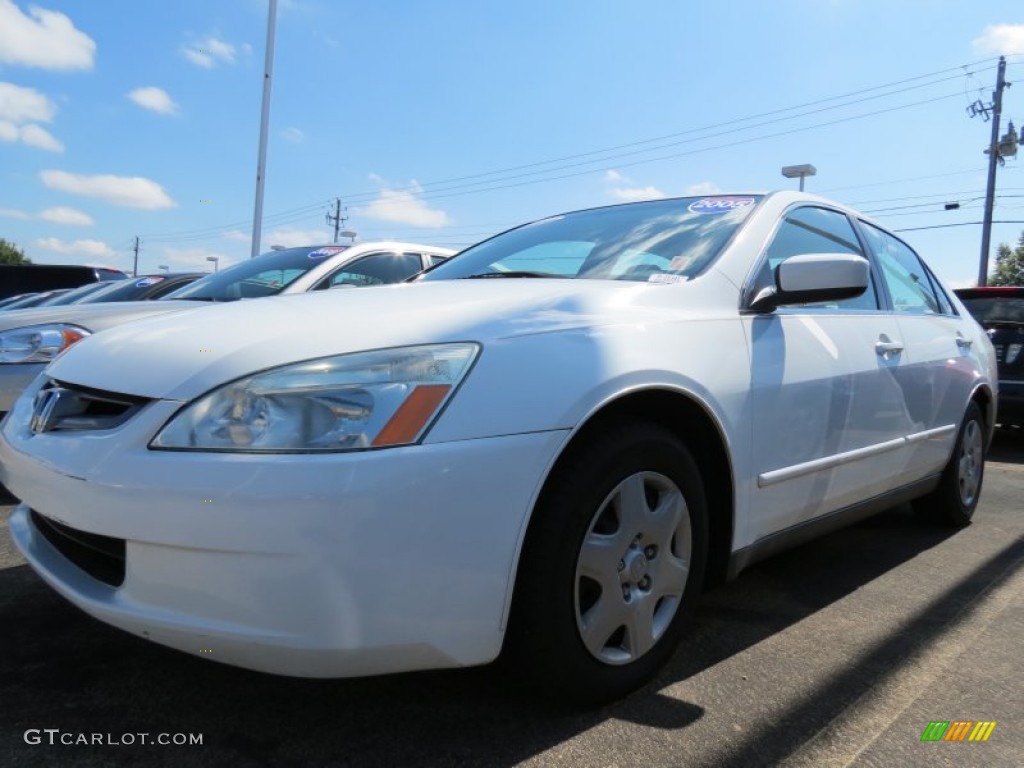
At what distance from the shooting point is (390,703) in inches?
78.9

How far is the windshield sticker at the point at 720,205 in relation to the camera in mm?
2875

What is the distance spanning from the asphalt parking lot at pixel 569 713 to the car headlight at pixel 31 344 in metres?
1.63

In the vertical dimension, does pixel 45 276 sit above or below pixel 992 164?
below

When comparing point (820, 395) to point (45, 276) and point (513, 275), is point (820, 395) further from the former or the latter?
point (45, 276)

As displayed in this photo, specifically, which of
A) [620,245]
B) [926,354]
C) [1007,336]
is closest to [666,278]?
[620,245]

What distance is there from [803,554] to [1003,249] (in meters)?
60.5

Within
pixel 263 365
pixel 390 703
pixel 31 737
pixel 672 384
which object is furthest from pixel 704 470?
pixel 31 737

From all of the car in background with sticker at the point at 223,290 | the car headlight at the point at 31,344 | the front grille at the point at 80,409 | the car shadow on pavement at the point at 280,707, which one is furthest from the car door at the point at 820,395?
the car headlight at the point at 31,344

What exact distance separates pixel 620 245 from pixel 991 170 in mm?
29335

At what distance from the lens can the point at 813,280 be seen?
2.42m

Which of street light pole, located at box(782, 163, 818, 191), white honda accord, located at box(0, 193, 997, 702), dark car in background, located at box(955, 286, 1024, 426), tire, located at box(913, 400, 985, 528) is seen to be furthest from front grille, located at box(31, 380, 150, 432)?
street light pole, located at box(782, 163, 818, 191)

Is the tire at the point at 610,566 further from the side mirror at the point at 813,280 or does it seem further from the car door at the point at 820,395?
the side mirror at the point at 813,280

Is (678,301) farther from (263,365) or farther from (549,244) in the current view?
(263,365)

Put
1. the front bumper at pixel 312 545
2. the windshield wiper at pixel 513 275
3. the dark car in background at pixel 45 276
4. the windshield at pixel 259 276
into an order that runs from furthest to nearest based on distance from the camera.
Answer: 1. the dark car in background at pixel 45 276
2. the windshield at pixel 259 276
3. the windshield wiper at pixel 513 275
4. the front bumper at pixel 312 545
